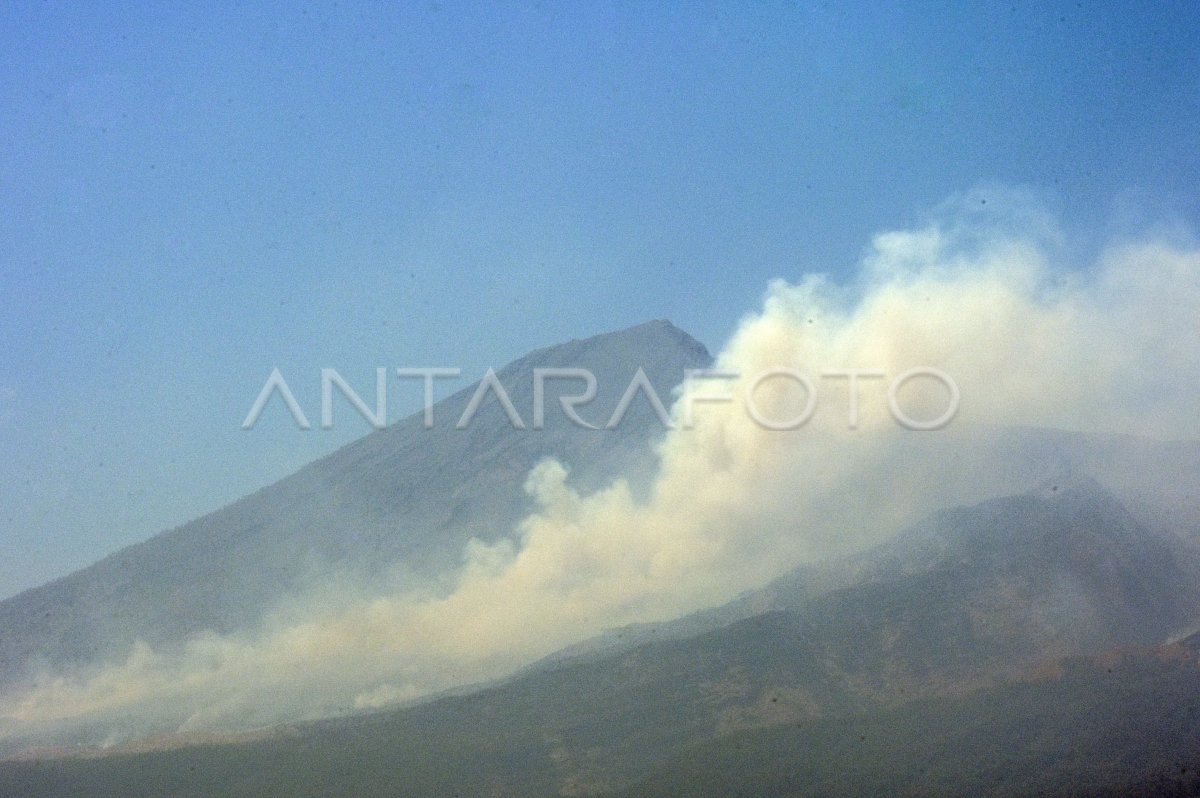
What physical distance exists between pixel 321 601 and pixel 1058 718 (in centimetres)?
7368

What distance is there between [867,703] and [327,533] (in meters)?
71.3

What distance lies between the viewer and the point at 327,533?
123750 mm

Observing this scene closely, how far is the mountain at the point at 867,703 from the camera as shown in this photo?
57000mm

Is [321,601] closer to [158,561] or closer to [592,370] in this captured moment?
[158,561]

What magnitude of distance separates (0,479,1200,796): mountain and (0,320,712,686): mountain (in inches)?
1365

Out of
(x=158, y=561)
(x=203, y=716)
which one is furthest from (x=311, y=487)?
(x=203, y=716)

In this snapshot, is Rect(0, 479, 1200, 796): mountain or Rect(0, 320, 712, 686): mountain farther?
Rect(0, 320, 712, 686): mountain

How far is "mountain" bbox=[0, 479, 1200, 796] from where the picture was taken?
57.0m

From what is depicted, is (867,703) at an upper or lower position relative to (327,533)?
lower

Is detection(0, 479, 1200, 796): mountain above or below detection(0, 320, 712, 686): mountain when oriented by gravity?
below

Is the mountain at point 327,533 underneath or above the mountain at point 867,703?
above

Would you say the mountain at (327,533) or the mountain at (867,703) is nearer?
the mountain at (867,703)

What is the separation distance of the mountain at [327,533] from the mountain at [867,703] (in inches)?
1365

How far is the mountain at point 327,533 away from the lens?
380ft
